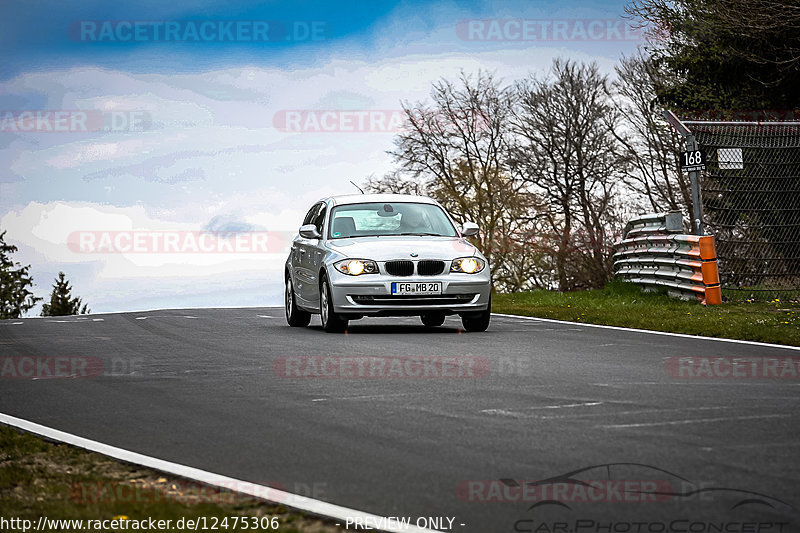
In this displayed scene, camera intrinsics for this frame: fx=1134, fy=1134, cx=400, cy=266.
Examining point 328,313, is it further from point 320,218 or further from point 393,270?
point 320,218

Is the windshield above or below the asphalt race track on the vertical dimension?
above

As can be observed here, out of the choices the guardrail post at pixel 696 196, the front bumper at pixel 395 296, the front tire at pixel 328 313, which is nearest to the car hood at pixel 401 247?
the front bumper at pixel 395 296

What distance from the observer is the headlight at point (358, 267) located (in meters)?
15.0

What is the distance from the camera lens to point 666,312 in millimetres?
17297

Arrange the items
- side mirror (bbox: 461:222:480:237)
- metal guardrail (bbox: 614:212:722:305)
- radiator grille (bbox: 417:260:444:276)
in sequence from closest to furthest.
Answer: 1. radiator grille (bbox: 417:260:444:276)
2. side mirror (bbox: 461:222:480:237)
3. metal guardrail (bbox: 614:212:722:305)

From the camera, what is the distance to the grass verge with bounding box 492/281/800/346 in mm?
13727

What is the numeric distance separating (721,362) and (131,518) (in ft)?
23.8

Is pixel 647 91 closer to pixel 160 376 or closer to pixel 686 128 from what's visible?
pixel 686 128

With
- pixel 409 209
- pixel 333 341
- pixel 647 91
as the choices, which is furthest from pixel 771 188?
pixel 647 91

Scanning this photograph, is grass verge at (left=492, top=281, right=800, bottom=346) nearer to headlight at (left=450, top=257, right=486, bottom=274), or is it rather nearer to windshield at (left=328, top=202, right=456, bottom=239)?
headlight at (left=450, top=257, right=486, bottom=274)

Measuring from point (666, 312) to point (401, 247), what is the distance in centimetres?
464

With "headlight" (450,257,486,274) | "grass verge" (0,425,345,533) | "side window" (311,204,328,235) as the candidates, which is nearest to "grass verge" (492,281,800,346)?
"headlight" (450,257,486,274)

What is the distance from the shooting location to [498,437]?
6.69 m

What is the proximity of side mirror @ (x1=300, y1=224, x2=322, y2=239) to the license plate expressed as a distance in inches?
79.4
